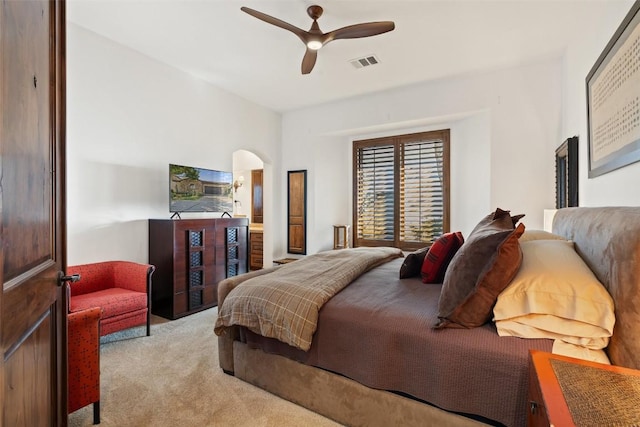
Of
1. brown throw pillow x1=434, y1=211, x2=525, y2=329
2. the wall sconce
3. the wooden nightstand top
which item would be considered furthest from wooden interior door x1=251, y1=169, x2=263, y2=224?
the wooden nightstand top

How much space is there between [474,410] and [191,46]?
3.93m

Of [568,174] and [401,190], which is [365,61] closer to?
[401,190]

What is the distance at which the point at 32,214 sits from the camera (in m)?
0.99

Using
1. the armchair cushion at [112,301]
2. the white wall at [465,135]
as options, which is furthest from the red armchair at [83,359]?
the white wall at [465,135]

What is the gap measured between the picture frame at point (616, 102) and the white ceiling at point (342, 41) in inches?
26.9

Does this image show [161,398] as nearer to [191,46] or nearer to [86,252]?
[86,252]

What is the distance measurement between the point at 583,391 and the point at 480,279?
0.56 meters

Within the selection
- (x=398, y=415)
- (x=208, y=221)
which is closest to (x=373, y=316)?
(x=398, y=415)

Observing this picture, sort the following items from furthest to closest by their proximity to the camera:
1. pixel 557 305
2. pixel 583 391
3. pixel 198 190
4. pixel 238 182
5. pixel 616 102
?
pixel 238 182
pixel 198 190
pixel 616 102
pixel 557 305
pixel 583 391

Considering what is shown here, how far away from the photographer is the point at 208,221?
371 centimetres

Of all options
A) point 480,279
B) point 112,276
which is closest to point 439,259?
point 480,279

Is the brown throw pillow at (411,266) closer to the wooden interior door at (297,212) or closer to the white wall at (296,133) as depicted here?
the white wall at (296,133)

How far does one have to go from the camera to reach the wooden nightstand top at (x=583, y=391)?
75cm

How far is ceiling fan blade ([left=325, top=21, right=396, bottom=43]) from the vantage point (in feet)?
8.31
